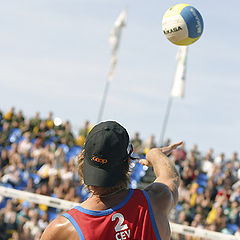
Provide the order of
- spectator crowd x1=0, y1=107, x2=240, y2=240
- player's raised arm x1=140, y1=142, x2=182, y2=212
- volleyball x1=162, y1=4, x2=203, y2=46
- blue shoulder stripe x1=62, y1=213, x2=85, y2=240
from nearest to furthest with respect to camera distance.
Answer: blue shoulder stripe x1=62, y1=213, x2=85, y2=240 → player's raised arm x1=140, y1=142, x2=182, y2=212 → volleyball x1=162, y1=4, x2=203, y2=46 → spectator crowd x1=0, y1=107, x2=240, y2=240

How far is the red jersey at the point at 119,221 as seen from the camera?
1.96m

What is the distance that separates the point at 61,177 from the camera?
11211 mm

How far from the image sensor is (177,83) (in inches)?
506

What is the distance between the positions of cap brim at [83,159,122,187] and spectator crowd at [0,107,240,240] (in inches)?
243

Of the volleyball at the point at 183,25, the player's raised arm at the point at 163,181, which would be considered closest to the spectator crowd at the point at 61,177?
the volleyball at the point at 183,25

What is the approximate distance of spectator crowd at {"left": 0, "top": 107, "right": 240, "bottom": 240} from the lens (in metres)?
9.84

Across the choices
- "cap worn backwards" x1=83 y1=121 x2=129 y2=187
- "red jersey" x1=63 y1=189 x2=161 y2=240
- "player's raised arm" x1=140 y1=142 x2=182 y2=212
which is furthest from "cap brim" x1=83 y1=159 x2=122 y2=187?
"player's raised arm" x1=140 y1=142 x2=182 y2=212

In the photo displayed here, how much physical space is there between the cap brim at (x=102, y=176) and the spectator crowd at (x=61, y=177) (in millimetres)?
6168

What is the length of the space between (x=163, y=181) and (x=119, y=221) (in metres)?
0.49

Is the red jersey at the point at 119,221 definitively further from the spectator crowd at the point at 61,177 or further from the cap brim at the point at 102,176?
the spectator crowd at the point at 61,177

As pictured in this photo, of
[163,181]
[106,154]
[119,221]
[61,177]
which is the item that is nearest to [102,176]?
[106,154]

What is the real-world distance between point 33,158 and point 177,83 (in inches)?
196

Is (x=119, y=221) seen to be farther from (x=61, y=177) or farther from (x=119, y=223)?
(x=61, y=177)

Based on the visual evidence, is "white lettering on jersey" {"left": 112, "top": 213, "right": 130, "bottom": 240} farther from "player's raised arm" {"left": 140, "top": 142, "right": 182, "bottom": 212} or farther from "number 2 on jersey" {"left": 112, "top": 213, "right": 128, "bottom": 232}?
"player's raised arm" {"left": 140, "top": 142, "right": 182, "bottom": 212}
